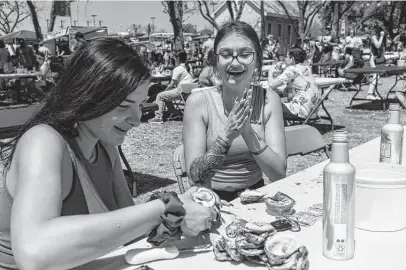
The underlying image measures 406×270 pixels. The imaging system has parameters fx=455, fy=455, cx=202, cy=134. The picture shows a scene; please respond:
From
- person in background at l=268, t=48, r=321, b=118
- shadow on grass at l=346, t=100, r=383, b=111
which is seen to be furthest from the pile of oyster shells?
shadow on grass at l=346, t=100, r=383, b=111

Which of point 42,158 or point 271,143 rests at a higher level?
point 42,158

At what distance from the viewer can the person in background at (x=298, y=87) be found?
646 cm

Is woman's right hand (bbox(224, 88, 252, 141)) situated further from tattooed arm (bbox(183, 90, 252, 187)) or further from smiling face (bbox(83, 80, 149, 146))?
smiling face (bbox(83, 80, 149, 146))

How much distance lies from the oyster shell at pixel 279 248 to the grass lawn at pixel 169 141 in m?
3.42

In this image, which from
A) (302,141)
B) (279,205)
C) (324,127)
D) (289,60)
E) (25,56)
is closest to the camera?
(279,205)

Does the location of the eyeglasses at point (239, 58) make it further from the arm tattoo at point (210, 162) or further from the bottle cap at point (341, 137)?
the bottle cap at point (341, 137)

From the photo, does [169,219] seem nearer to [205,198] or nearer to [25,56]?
[205,198]

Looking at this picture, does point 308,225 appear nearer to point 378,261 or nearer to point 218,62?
point 378,261

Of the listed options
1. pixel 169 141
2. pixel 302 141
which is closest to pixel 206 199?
pixel 302 141

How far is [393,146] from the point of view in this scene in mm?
2027

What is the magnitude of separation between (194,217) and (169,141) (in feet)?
19.7

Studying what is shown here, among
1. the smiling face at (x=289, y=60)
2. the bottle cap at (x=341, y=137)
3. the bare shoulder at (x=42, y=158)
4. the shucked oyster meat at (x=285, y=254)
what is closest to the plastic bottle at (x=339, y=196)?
the bottle cap at (x=341, y=137)

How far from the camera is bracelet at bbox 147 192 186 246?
1.32 metres

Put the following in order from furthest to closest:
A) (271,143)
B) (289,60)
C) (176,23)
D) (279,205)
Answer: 1. (176,23)
2. (289,60)
3. (271,143)
4. (279,205)
